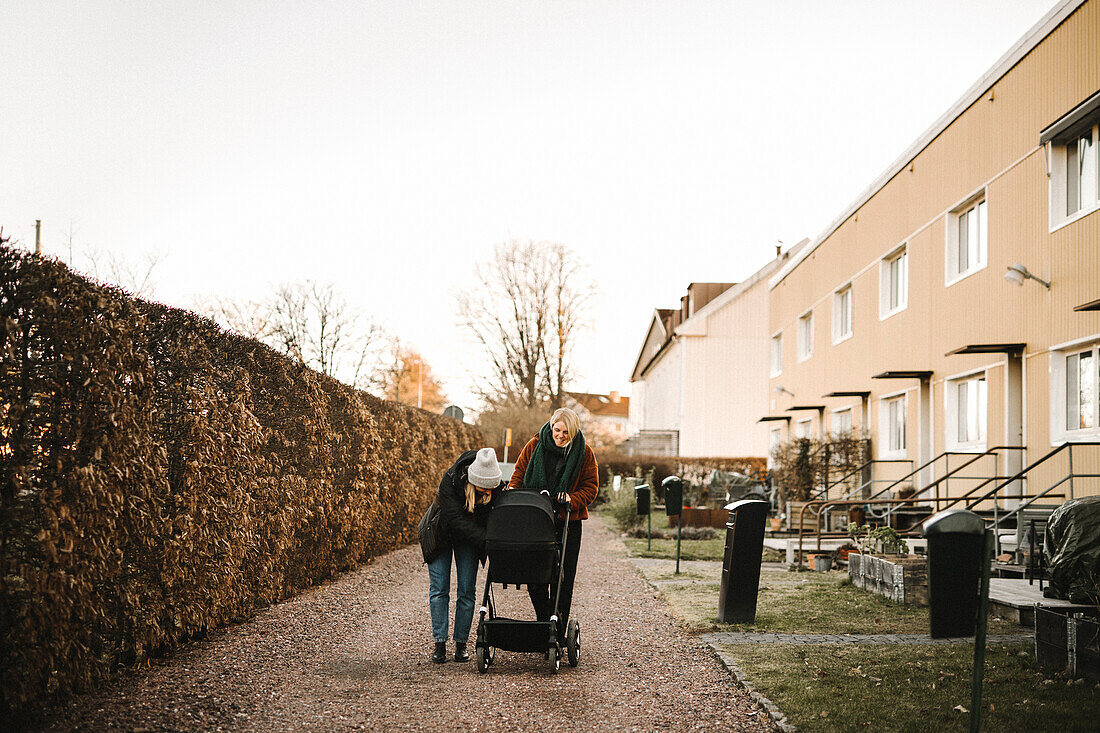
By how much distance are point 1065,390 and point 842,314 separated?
11364 millimetres

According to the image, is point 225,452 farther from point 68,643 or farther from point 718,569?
point 718,569

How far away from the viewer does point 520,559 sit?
6656 mm

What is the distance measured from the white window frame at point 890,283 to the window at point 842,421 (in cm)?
→ 310

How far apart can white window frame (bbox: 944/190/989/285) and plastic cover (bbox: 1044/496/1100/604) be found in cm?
874

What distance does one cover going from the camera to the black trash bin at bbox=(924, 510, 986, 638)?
4672 millimetres

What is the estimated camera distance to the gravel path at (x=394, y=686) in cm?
543

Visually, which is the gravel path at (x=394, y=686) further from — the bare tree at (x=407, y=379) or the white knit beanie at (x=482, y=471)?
the bare tree at (x=407, y=379)

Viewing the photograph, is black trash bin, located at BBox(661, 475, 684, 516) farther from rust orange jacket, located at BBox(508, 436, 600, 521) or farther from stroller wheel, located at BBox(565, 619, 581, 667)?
stroller wheel, located at BBox(565, 619, 581, 667)

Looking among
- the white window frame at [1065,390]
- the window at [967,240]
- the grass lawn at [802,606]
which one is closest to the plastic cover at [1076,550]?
the grass lawn at [802,606]

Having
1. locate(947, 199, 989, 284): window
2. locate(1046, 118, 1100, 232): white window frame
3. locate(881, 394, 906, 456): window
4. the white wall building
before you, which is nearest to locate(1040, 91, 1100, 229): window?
locate(1046, 118, 1100, 232): white window frame

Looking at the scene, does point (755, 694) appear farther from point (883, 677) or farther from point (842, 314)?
point (842, 314)

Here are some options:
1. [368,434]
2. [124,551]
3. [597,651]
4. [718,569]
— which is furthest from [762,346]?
[124,551]

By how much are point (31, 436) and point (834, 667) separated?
214 inches

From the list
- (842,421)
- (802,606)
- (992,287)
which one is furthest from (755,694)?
(842,421)
